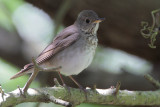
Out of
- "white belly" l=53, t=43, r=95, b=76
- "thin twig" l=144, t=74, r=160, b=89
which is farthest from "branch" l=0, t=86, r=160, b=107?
"white belly" l=53, t=43, r=95, b=76

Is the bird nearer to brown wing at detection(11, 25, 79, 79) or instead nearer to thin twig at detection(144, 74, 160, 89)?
brown wing at detection(11, 25, 79, 79)

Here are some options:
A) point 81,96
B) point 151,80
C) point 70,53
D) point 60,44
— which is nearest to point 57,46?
point 60,44

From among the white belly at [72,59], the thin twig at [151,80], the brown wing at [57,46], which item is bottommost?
the thin twig at [151,80]

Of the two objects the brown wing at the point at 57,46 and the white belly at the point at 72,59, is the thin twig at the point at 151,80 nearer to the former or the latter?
the white belly at the point at 72,59

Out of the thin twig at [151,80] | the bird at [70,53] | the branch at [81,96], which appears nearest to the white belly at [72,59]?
the bird at [70,53]

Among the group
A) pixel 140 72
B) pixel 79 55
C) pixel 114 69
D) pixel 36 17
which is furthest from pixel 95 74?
pixel 36 17

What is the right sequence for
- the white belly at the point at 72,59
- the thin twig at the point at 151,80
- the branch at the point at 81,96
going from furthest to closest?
the white belly at the point at 72,59, the thin twig at the point at 151,80, the branch at the point at 81,96

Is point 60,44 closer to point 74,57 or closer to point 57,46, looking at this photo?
point 57,46

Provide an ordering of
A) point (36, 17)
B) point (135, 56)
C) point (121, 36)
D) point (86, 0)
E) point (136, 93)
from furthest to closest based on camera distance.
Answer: point (36, 17) < point (135, 56) < point (121, 36) < point (86, 0) < point (136, 93)

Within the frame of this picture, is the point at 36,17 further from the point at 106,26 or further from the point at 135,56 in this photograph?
the point at 135,56
